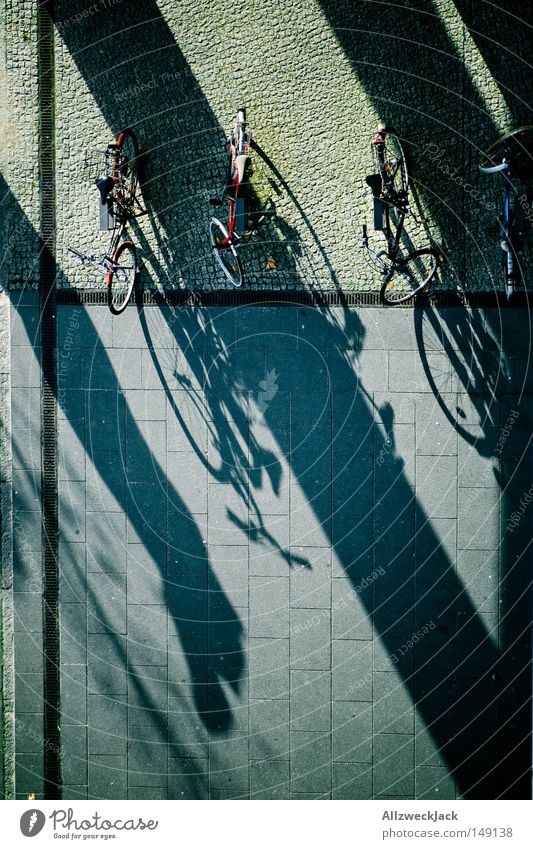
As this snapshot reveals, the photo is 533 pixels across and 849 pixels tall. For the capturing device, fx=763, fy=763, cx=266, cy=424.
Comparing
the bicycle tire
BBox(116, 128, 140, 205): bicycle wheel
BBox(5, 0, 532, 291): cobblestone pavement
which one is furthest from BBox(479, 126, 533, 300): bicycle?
BBox(116, 128, 140, 205): bicycle wheel

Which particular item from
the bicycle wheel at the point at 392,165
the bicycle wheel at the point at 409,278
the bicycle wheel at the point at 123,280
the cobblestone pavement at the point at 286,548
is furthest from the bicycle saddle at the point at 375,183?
the bicycle wheel at the point at 123,280

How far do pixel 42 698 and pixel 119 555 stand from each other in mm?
2045

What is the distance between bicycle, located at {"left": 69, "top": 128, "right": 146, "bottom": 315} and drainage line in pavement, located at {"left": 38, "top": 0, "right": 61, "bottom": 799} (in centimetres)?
53

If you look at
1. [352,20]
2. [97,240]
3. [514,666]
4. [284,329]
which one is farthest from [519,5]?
[514,666]

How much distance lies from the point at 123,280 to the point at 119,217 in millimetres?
742

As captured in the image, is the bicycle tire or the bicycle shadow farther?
the bicycle shadow

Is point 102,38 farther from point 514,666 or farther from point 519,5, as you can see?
point 514,666

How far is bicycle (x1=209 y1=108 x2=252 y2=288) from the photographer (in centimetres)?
884

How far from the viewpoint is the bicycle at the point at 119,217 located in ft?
29.3

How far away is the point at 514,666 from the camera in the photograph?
9.16m
